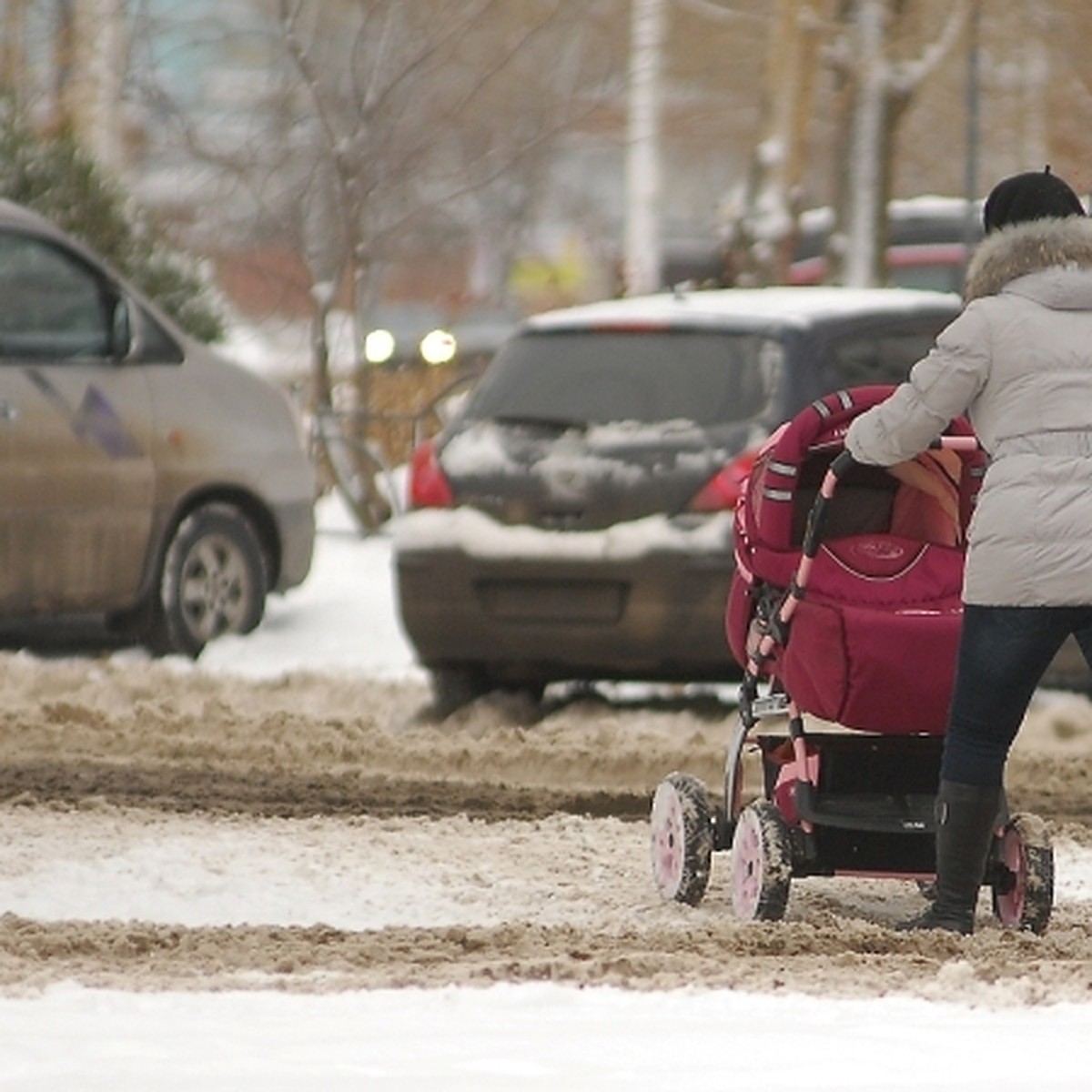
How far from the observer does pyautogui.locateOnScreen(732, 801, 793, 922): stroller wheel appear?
24.4ft

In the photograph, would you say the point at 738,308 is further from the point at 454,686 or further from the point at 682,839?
the point at 682,839

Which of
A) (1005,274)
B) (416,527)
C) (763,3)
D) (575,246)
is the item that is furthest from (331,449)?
(575,246)

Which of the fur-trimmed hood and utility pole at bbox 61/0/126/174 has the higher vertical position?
utility pole at bbox 61/0/126/174

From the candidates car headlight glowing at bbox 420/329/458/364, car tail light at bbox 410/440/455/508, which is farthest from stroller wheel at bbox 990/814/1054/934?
car headlight glowing at bbox 420/329/458/364

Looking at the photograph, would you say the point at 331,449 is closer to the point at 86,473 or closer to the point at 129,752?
the point at 86,473

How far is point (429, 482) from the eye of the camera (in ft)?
38.9

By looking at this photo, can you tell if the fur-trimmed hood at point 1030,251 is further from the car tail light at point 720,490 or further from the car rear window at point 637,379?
the car rear window at point 637,379

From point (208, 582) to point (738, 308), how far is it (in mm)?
2910

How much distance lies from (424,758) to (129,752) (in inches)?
37.9

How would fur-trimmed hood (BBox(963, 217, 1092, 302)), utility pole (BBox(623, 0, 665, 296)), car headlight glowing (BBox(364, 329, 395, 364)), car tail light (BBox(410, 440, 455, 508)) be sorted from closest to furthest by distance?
1. fur-trimmed hood (BBox(963, 217, 1092, 302))
2. car tail light (BBox(410, 440, 455, 508))
3. car headlight glowing (BBox(364, 329, 395, 364))
4. utility pole (BBox(623, 0, 665, 296))

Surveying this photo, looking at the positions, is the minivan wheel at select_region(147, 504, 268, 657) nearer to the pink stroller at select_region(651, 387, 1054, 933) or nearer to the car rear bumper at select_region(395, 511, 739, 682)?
the car rear bumper at select_region(395, 511, 739, 682)

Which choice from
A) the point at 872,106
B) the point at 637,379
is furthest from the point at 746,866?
the point at 872,106

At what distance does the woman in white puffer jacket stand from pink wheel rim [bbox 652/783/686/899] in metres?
0.90

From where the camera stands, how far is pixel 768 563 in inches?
304
